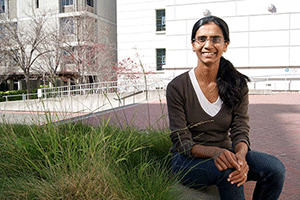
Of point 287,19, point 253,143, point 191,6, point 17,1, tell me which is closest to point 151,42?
point 191,6

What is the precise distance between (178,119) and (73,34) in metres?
21.1

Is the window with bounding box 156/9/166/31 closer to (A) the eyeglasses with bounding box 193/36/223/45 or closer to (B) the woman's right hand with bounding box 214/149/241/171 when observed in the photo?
(A) the eyeglasses with bounding box 193/36/223/45

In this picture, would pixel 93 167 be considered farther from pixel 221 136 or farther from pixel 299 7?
pixel 299 7

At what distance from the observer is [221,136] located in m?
2.39

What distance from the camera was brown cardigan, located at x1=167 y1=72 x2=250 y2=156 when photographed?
232cm

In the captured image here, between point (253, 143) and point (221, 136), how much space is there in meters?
2.99

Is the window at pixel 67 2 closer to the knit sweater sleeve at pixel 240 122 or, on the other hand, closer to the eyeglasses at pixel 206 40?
the eyeglasses at pixel 206 40

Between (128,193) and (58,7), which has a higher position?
(58,7)

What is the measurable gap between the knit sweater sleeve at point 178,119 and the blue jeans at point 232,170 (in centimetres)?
12

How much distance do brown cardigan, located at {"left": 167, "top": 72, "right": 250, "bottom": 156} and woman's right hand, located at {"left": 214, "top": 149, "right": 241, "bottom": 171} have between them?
0.33 meters

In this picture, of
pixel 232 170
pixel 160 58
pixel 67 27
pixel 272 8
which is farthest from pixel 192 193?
Answer: pixel 67 27

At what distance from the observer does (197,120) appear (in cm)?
235

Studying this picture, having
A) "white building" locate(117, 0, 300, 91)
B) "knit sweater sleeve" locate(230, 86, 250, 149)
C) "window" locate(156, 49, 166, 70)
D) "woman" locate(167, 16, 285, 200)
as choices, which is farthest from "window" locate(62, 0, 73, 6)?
"knit sweater sleeve" locate(230, 86, 250, 149)

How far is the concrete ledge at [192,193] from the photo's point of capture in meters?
2.09
